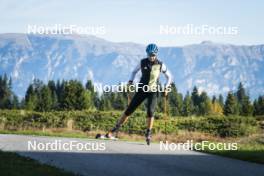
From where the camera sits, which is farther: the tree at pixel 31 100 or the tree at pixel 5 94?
the tree at pixel 5 94

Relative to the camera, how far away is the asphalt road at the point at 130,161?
1117 cm

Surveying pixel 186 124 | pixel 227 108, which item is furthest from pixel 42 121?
pixel 227 108

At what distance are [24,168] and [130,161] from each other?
2.53 m

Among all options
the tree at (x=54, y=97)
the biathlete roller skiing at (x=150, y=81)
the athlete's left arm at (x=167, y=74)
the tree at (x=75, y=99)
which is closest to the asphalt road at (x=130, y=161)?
the biathlete roller skiing at (x=150, y=81)

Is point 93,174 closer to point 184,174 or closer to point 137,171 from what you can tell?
point 137,171

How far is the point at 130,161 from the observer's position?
1259cm

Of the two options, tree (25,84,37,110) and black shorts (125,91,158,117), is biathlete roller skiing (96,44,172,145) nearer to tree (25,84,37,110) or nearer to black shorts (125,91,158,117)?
black shorts (125,91,158,117)

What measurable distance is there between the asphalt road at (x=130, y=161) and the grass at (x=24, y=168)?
42cm

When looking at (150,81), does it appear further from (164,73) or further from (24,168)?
(24,168)

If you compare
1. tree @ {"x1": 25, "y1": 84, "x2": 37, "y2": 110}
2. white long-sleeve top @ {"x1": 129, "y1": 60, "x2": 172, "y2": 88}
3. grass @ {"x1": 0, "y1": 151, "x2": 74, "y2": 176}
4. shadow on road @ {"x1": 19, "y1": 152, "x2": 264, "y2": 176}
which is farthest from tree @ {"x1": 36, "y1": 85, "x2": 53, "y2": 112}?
white long-sleeve top @ {"x1": 129, "y1": 60, "x2": 172, "y2": 88}

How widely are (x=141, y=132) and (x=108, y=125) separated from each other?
5012 millimetres

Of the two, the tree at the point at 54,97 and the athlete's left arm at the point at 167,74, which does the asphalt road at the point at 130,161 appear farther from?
the tree at the point at 54,97

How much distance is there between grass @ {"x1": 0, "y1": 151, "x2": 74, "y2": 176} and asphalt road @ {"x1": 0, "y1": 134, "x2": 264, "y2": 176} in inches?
16.4

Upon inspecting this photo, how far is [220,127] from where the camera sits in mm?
39969
